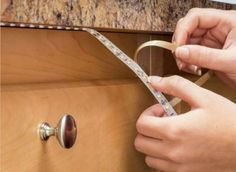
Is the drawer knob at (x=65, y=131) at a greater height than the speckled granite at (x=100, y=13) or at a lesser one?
lesser

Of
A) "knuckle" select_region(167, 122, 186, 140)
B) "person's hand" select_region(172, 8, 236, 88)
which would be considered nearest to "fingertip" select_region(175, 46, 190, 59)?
"person's hand" select_region(172, 8, 236, 88)

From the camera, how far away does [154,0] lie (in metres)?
0.51

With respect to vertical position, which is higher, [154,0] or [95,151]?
[154,0]

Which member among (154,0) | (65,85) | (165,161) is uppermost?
(154,0)

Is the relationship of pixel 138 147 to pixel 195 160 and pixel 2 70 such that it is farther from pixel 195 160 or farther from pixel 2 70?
pixel 2 70

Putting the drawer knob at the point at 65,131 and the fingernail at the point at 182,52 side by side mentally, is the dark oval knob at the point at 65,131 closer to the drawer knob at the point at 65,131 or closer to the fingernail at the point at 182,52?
the drawer knob at the point at 65,131

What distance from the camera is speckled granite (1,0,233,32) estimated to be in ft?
1.13

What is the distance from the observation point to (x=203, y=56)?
0.50 metres

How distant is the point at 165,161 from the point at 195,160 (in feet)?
0.15

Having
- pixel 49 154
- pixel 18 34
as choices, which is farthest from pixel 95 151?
pixel 18 34

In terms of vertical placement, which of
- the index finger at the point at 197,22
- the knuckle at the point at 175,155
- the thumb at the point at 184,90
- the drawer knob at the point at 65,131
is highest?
the index finger at the point at 197,22

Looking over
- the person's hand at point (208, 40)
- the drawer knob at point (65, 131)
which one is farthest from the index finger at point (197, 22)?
the drawer knob at point (65, 131)

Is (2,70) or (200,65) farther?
(200,65)

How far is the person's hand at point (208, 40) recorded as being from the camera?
0.50 m
